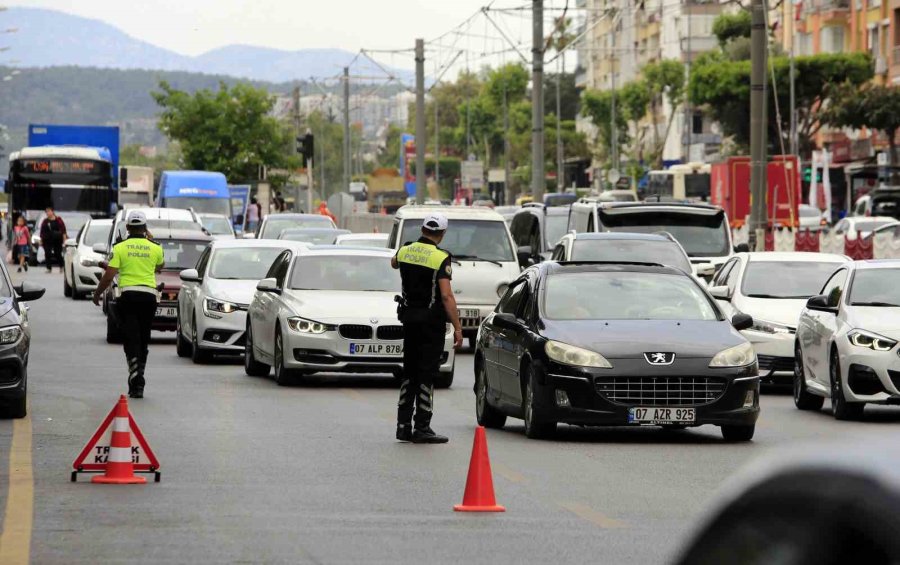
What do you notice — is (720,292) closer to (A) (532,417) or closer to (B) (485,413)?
(B) (485,413)

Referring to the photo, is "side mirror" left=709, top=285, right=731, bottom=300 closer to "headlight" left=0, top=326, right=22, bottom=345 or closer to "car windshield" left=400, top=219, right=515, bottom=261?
"headlight" left=0, top=326, right=22, bottom=345

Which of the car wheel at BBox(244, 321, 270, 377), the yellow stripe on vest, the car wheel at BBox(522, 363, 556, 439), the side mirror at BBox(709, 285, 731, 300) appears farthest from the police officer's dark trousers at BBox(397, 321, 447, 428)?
the car wheel at BBox(244, 321, 270, 377)

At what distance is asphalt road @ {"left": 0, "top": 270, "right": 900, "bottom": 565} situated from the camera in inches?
342

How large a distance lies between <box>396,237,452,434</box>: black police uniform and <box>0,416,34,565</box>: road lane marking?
8.88 ft

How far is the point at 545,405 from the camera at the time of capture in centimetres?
1409

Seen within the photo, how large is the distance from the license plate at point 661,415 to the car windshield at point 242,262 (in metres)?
11.7

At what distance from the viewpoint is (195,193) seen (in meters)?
59.5

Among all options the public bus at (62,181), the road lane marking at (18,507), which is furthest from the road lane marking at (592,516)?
the public bus at (62,181)

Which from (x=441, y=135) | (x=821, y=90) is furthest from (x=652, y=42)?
(x=441, y=135)

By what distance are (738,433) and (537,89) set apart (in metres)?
30.8

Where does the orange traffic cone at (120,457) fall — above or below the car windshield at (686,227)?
below

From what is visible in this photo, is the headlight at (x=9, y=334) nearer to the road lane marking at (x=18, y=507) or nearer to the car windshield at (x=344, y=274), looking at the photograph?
the road lane marking at (x=18, y=507)

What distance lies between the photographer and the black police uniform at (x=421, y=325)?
1402 centimetres

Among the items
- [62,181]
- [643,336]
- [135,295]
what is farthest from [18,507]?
[62,181]
